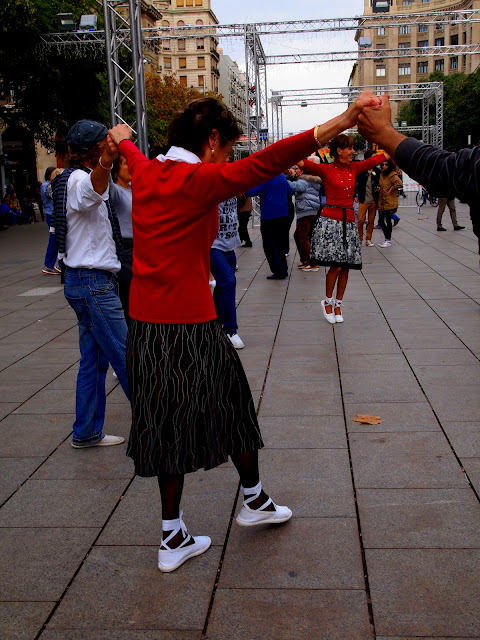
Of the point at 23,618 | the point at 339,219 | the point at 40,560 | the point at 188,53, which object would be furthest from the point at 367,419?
the point at 188,53

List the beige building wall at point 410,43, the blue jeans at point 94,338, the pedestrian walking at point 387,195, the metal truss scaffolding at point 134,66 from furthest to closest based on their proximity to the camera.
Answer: the beige building wall at point 410,43 < the pedestrian walking at point 387,195 < the metal truss scaffolding at point 134,66 < the blue jeans at point 94,338

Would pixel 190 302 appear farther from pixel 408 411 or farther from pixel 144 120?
pixel 144 120

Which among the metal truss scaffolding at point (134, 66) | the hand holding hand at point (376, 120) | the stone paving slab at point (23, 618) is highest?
the metal truss scaffolding at point (134, 66)

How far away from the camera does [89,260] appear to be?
4234 mm

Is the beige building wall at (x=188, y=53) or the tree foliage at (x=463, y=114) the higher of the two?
the beige building wall at (x=188, y=53)

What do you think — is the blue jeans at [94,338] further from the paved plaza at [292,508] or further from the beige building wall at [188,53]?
the beige building wall at [188,53]

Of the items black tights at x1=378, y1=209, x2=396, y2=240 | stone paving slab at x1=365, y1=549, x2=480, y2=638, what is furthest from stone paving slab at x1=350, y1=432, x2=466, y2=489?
black tights at x1=378, y1=209, x2=396, y2=240

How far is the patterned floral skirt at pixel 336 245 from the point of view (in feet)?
25.8

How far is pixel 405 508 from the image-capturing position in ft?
11.5

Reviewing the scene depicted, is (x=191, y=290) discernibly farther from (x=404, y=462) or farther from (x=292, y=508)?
(x=404, y=462)

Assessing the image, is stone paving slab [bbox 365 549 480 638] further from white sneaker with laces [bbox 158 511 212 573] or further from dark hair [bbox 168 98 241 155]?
dark hair [bbox 168 98 241 155]

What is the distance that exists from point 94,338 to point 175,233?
178 cm

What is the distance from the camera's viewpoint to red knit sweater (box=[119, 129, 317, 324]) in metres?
2.72

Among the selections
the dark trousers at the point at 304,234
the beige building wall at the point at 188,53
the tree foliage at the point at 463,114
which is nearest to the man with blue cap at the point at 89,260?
the dark trousers at the point at 304,234
